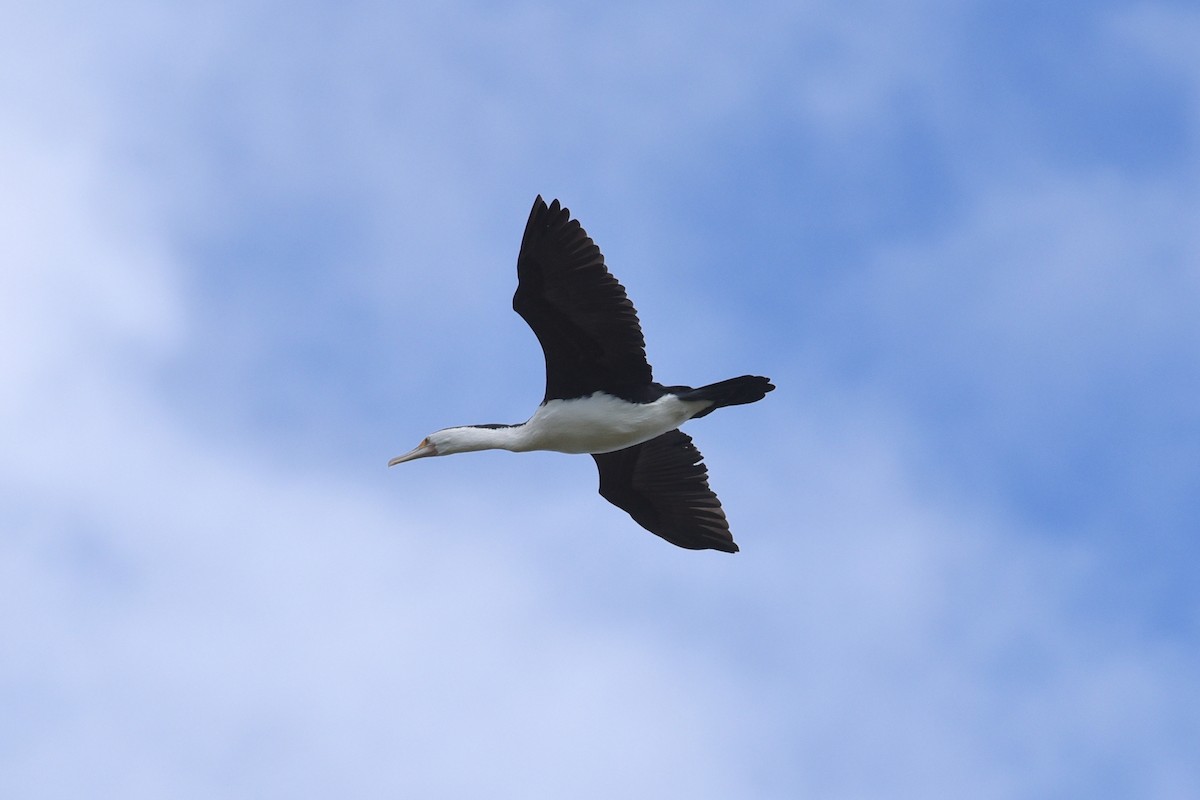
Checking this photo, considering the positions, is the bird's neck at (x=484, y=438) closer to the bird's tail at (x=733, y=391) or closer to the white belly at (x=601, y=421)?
the white belly at (x=601, y=421)

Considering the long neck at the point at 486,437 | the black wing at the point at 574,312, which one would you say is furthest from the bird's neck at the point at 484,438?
the black wing at the point at 574,312

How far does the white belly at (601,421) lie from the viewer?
51.1 feet

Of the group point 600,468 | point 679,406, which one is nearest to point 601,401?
point 679,406

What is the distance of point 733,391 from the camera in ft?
50.0

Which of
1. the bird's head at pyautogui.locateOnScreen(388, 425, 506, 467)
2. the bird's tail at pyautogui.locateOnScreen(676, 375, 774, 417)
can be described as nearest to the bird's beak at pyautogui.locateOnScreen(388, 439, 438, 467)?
the bird's head at pyautogui.locateOnScreen(388, 425, 506, 467)

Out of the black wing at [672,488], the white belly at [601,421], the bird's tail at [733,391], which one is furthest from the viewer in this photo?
the black wing at [672,488]

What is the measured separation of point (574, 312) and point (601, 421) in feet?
3.68

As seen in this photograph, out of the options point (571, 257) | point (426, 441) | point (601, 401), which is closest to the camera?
point (571, 257)

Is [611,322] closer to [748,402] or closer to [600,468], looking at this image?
[748,402]

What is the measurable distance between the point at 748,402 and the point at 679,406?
23.4 inches

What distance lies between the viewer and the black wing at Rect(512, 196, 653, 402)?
14.6m

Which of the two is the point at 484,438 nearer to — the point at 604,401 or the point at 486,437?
the point at 486,437

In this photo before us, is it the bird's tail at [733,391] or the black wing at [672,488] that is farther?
the black wing at [672,488]

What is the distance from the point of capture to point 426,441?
1672 cm
